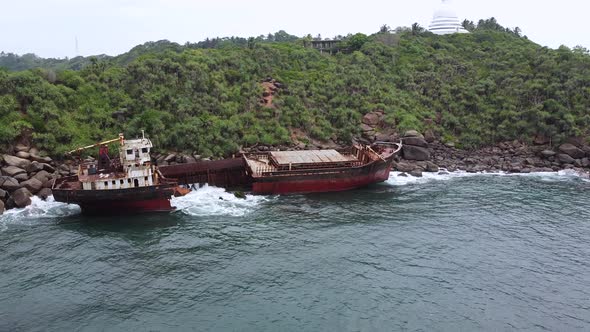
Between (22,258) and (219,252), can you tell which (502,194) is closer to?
(219,252)

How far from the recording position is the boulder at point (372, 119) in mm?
65812

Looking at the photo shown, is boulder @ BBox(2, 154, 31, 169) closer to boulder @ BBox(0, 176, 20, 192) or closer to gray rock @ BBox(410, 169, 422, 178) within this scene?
boulder @ BBox(0, 176, 20, 192)

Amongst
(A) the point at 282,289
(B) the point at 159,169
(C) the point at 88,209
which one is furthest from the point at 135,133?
(A) the point at 282,289

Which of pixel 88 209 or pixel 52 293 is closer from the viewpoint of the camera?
pixel 52 293

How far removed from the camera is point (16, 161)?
43.7 m

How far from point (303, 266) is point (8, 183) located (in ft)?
93.1

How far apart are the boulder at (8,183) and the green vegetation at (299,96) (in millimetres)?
7722

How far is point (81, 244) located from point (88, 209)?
6.46 meters

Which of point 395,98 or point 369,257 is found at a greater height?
point 395,98

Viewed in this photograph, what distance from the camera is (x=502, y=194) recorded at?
4550cm

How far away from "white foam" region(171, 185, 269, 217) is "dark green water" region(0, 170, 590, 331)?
0.87 feet

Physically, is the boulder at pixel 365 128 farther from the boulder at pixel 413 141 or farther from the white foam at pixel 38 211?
the white foam at pixel 38 211

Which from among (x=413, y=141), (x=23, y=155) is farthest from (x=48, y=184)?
(x=413, y=141)

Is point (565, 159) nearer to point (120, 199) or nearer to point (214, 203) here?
point (214, 203)
